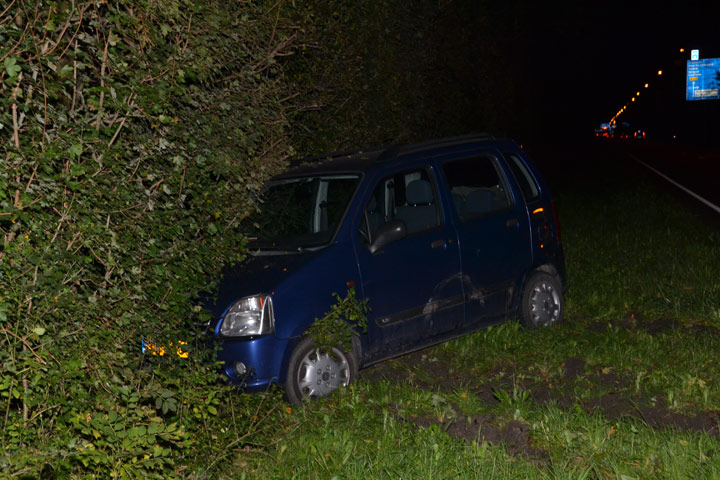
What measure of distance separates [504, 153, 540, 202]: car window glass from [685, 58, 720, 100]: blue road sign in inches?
3275

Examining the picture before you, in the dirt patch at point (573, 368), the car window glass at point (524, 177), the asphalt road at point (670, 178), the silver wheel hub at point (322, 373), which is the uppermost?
the car window glass at point (524, 177)

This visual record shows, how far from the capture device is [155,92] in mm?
4281

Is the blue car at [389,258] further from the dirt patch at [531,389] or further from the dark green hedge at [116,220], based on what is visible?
the dark green hedge at [116,220]

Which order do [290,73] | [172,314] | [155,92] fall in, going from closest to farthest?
1. [155,92]
2. [172,314]
3. [290,73]

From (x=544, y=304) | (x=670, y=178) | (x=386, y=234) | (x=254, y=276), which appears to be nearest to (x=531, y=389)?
(x=386, y=234)

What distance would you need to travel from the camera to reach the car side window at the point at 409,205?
7348 mm

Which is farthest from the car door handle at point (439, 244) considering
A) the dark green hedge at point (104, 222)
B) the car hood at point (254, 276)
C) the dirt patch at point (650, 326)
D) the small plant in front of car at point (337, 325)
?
the dark green hedge at point (104, 222)

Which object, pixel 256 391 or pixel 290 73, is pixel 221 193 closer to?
pixel 256 391

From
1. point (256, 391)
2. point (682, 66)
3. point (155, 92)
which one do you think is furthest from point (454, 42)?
point (682, 66)

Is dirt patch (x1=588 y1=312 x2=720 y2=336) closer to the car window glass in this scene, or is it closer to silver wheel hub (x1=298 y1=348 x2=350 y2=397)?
the car window glass

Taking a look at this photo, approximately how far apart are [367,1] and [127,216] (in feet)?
29.0

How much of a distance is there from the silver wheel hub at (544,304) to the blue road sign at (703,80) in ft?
273

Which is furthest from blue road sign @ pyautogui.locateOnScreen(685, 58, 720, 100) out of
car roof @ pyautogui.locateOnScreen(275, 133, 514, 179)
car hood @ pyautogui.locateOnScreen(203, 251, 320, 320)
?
car hood @ pyautogui.locateOnScreen(203, 251, 320, 320)

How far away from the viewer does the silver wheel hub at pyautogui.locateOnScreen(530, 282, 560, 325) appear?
834 cm
